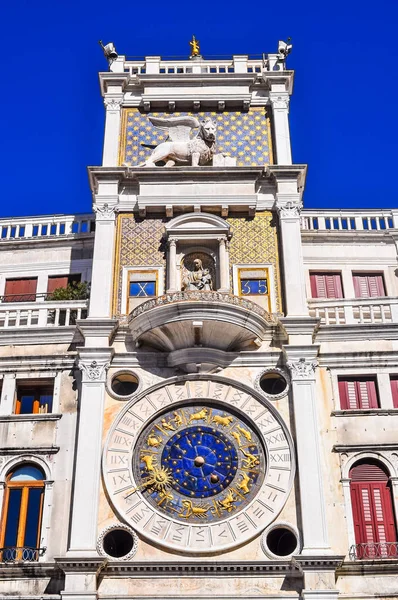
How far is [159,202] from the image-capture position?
26641 millimetres

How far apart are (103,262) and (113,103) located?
637cm

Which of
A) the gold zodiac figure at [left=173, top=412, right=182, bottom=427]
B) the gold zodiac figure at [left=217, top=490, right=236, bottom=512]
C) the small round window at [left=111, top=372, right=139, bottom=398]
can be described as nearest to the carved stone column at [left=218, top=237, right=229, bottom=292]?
the small round window at [left=111, top=372, right=139, bottom=398]

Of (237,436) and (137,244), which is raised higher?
(137,244)

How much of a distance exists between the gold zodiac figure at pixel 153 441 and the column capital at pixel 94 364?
6.65 feet

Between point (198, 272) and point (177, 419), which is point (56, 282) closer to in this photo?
point (198, 272)

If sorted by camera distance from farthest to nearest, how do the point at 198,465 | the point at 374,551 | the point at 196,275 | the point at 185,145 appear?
the point at 185,145 → the point at 196,275 → the point at 198,465 → the point at 374,551

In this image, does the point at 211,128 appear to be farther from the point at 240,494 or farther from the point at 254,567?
the point at 254,567

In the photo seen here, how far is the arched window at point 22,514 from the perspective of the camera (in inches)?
857

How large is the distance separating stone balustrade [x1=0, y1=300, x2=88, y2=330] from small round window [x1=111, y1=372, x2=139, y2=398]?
2.45m

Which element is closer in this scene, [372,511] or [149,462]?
[372,511]

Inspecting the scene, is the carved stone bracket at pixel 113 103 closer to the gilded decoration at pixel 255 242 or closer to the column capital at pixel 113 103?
the column capital at pixel 113 103

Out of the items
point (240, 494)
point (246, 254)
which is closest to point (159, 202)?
point (246, 254)

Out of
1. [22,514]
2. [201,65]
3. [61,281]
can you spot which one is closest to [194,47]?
[201,65]

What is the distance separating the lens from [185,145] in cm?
2792
